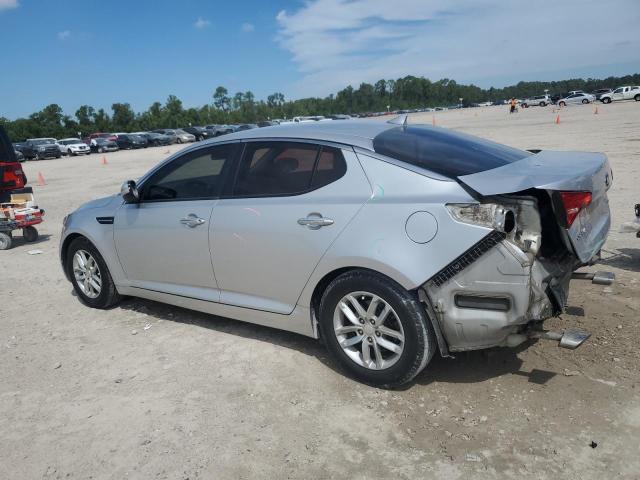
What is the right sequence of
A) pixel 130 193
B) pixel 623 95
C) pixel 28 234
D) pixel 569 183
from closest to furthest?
pixel 569 183
pixel 130 193
pixel 28 234
pixel 623 95

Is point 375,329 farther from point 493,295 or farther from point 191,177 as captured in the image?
point 191,177

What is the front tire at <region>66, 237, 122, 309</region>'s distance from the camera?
530 cm

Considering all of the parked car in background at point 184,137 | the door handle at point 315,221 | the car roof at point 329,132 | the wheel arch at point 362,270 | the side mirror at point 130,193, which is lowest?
the parked car in background at point 184,137

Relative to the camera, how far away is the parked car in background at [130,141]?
171 feet

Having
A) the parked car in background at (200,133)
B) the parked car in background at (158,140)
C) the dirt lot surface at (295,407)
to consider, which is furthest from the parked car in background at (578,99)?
the dirt lot surface at (295,407)

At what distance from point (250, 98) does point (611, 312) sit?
14900 cm

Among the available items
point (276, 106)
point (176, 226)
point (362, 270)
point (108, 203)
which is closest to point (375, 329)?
point (362, 270)

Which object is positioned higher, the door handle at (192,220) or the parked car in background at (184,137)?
the door handle at (192,220)

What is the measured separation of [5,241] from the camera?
8.89 metres

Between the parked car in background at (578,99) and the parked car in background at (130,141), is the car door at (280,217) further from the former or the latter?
the parked car in background at (578,99)

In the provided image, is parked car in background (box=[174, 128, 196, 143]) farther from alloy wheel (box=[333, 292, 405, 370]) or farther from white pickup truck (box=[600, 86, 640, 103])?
alloy wheel (box=[333, 292, 405, 370])

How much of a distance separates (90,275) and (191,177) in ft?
5.83

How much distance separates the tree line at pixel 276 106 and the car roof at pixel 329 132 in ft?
274

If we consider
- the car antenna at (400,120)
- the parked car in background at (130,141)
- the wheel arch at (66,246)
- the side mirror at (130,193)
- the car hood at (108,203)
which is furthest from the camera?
the parked car in background at (130,141)
